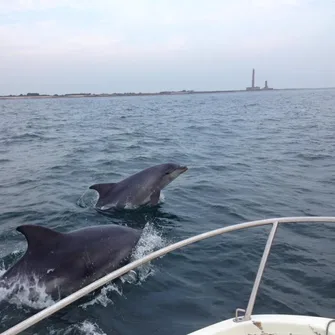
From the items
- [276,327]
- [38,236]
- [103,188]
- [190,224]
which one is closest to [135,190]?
[103,188]

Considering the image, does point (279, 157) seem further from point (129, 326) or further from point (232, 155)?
point (129, 326)

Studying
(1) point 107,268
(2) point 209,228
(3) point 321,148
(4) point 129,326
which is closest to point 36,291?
(1) point 107,268

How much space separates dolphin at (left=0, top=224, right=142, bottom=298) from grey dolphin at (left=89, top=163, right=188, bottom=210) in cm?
394

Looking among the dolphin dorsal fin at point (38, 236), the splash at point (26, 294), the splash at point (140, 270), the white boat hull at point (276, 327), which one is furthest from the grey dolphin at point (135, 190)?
the white boat hull at point (276, 327)

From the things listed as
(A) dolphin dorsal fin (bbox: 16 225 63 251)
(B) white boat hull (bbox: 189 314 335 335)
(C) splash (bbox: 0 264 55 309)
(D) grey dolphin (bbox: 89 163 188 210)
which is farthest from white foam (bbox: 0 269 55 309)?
(D) grey dolphin (bbox: 89 163 188 210)

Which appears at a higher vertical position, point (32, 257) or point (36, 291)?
point (32, 257)

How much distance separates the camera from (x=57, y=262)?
6.55 m

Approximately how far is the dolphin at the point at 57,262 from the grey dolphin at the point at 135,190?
3944 millimetres

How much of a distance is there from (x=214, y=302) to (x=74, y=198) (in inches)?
292

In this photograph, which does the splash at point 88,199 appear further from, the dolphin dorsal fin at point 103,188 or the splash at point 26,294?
the splash at point 26,294

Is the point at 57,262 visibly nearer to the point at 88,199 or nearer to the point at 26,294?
the point at 26,294

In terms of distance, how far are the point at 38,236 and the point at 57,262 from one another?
22.0 inches

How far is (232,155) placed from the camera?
66.5 feet

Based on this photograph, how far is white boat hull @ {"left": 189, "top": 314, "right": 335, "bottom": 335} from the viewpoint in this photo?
12.5 ft
